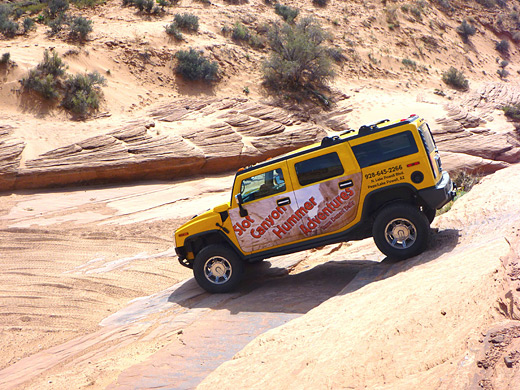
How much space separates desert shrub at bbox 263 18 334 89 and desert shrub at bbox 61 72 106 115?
845 centimetres

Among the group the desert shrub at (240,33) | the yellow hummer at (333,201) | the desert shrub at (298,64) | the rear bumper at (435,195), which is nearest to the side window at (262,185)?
the yellow hummer at (333,201)

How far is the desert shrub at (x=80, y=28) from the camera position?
2353 centimetres

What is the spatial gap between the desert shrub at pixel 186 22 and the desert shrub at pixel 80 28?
4643 mm

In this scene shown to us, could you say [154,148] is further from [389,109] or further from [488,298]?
[488,298]

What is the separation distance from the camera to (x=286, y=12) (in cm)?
3225

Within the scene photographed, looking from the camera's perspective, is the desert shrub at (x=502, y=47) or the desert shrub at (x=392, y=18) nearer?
the desert shrub at (x=392, y=18)

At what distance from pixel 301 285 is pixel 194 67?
1804cm

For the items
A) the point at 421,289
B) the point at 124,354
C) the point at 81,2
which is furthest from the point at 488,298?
the point at 81,2

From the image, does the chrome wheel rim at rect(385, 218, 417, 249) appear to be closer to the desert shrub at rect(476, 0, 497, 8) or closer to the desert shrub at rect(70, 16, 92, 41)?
the desert shrub at rect(70, 16, 92, 41)

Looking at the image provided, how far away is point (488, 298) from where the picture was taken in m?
4.26

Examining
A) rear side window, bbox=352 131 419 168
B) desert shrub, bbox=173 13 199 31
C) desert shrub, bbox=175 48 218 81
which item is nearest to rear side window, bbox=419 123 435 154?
rear side window, bbox=352 131 419 168

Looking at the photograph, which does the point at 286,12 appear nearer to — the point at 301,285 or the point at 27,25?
the point at 27,25

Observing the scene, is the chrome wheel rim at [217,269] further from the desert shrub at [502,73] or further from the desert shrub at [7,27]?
the desert shrub at [502,73]

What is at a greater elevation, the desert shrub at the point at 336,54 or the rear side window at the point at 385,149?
the desert shrub at the point at 336,54
